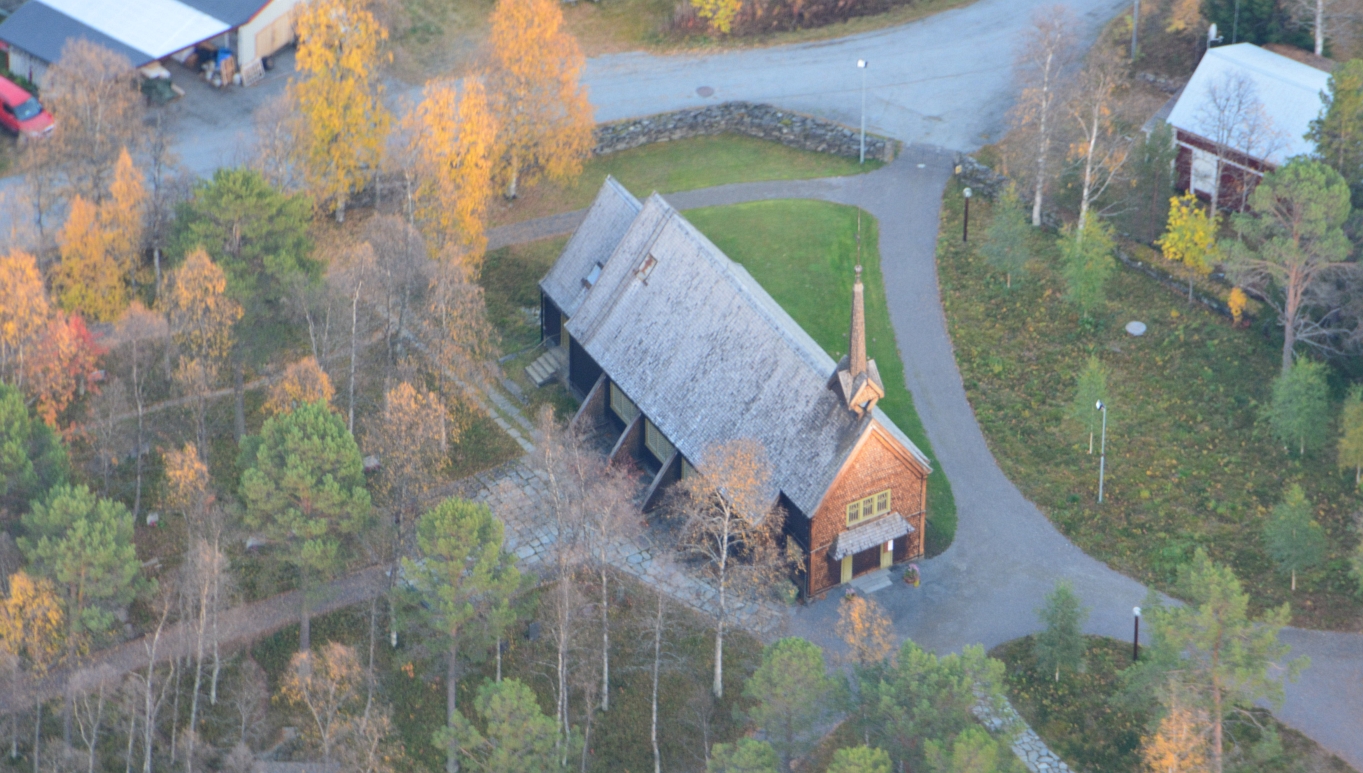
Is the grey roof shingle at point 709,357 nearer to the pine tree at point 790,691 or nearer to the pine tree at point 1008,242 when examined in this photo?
the pine tree at point 790,691

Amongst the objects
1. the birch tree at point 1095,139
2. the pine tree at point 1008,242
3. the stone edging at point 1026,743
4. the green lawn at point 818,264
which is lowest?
the stone edging at point 1026,743

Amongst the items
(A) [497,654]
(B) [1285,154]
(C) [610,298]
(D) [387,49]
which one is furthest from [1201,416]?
(D) [387,49]

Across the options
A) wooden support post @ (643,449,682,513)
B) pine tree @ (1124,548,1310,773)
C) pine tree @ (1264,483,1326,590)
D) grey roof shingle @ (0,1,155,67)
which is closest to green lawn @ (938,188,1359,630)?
pine tree @ (1264,483,1326,590)

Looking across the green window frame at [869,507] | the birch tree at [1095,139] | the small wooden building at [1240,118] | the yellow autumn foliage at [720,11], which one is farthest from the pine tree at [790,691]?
the yellow autumn foliage at [720,11]

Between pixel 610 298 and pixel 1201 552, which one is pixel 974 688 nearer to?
pixel 1201 552

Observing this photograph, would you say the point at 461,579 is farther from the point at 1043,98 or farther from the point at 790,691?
the point at 1043,98

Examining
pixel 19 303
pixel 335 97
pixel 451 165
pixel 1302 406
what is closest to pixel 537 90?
pixel 451 165
